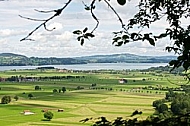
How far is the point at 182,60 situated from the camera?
4.05 meters

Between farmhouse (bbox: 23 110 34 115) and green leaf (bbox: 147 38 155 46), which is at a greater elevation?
green leaf (bbox: 147 38 155 46)

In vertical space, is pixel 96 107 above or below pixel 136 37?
below

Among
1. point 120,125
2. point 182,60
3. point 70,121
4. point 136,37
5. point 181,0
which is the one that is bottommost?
point 70,121

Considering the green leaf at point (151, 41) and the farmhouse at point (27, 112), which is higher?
the green leaf at point (151, 41)

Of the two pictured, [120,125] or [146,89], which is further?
[146,89]

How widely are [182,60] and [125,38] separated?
2.12ft

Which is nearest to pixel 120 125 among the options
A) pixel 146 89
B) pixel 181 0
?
pixel 181 0

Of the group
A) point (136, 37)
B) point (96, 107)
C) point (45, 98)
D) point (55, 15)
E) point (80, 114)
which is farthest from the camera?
point (45, 98)

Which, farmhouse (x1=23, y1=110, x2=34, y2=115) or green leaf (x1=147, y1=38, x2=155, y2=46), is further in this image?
farmhouse (x1=23, y1=110, x2=34, y2=115)

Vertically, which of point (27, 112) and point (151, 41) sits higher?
point (151, 41)

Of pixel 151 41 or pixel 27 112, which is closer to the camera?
pixel 151 41

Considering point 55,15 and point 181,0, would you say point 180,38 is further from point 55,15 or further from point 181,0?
point 55,15

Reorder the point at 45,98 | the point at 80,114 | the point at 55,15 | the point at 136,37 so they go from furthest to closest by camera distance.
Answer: the point at 45,98
the point at 80,114
the point at 136,37
the point at 55,15

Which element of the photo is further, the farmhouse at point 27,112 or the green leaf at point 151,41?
the farmhouse at point 27,112
